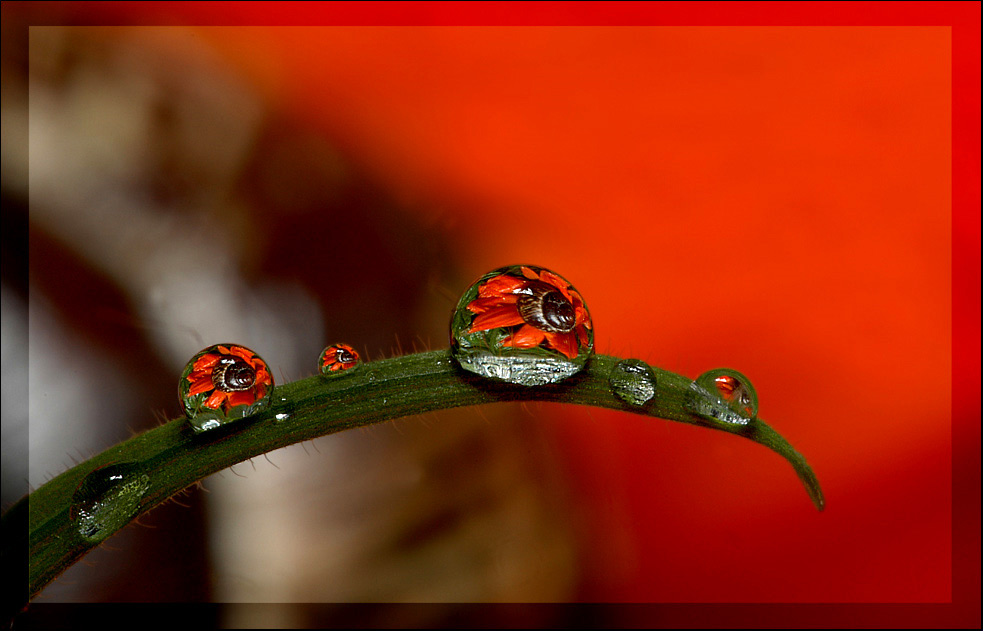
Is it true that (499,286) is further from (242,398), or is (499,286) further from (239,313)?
(239,313)

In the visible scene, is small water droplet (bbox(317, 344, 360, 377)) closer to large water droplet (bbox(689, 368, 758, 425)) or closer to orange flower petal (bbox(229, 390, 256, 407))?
orange flower petal (bbox(229, 390, 256, 407))

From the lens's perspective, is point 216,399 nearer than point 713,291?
Yes

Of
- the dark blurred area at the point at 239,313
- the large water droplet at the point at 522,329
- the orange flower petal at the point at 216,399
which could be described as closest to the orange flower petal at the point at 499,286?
the large water droplet at the point at 522,329

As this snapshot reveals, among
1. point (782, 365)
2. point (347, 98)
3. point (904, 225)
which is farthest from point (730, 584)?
point (347, 98)

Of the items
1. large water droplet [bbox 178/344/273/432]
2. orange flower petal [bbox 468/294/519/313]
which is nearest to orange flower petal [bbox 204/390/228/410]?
large water droplet [bbox 178/344/273/432]

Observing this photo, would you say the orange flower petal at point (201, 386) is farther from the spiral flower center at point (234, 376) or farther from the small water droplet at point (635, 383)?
the small water droplet at point (635, 383)

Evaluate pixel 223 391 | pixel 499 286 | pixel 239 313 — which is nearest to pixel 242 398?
pixel 223 391

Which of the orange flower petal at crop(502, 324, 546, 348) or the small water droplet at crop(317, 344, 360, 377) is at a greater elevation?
the orange flower petal at crop(502, 324, 546, 348)
